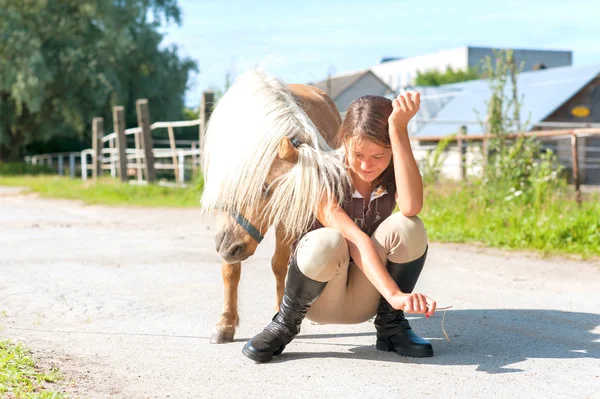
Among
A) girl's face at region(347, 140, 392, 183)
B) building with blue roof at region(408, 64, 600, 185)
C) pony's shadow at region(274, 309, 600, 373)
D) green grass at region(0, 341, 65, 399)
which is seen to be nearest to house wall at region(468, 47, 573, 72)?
building with blue roof at region(408, 64, 600, 185)

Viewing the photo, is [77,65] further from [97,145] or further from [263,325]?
[263,325]

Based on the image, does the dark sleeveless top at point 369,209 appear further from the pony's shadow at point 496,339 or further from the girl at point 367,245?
the pony's shadow at point 496,339

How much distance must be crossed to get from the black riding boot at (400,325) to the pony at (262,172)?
44 centimetres

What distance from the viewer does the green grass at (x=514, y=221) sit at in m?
7.32

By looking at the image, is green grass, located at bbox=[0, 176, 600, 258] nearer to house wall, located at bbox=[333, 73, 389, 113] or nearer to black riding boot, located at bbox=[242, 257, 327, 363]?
black riding boot, located at bbox=[242, 257, 327, 363]

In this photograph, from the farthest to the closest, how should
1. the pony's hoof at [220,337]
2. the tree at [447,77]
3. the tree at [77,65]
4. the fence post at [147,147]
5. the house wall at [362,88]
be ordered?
the tree at [447,77] < the house wall at [362,88] < the tree at [77,65] < the fence post at [147,147] < the pony's hoof at [220,337]

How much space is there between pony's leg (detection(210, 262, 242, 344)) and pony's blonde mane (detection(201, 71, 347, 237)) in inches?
18.5

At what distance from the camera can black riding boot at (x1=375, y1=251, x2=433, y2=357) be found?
3.40m

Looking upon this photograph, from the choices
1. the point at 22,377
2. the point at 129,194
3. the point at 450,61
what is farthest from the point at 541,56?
the point at 22,377

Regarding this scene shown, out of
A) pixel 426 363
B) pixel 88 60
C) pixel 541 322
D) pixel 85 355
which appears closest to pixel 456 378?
pixel 426 363

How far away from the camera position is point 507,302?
4.86 metres

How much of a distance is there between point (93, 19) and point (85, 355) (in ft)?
95.0

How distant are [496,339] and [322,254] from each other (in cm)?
113

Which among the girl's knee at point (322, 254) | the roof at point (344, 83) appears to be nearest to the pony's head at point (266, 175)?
the girl's knee at point (322, 254)
